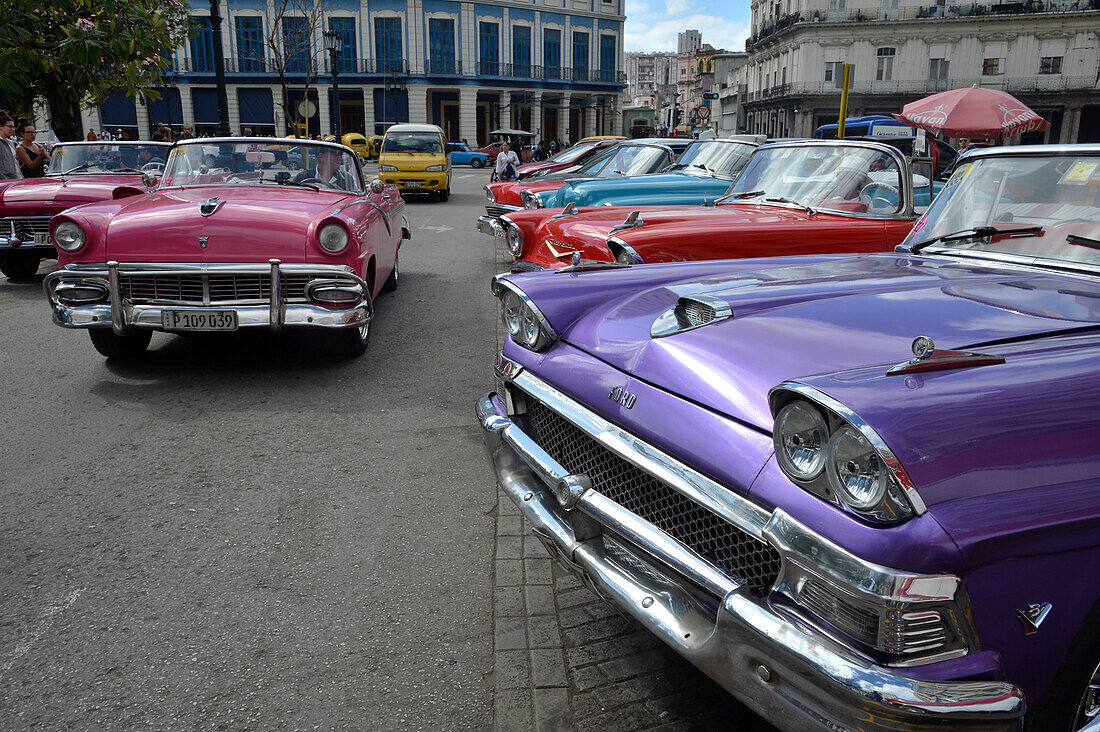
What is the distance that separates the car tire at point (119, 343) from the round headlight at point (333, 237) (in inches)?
58.4

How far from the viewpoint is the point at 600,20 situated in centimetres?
5738

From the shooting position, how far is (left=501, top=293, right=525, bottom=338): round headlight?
9.97 ft

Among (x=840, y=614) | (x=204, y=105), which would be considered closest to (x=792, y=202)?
(x=840, y=614)

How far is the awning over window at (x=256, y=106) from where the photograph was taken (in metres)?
51.4

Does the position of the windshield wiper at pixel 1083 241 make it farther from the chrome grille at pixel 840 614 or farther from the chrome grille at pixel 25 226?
the chrome grille at pixel 25 226

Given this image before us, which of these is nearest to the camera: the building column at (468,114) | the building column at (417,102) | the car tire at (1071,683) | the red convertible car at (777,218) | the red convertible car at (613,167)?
the car tire at (1071,683)

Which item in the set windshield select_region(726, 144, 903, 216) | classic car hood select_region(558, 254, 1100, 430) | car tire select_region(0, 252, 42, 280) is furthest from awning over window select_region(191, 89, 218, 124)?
classic car hood select_region(558, 254, 1100, 430)

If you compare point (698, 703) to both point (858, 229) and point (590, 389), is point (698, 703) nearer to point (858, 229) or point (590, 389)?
point (590, 389)

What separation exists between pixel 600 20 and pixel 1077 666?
199 ft

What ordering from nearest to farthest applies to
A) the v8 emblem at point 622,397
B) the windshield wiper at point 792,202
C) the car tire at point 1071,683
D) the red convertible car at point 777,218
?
the car tire at point 1071,683 → the v8 emblem at point 622,397 → the red convertible car at point 777,218 → the windshield wiper at point 792,202

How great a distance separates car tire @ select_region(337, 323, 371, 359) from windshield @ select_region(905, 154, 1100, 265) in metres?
3.90

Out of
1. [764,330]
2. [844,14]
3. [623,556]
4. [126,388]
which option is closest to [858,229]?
[764,330]

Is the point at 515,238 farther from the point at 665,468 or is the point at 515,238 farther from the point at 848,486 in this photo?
the point at 848,486

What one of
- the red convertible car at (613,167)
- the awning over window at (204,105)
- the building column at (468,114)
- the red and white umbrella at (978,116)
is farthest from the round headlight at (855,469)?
the awning over window at (204,105)
